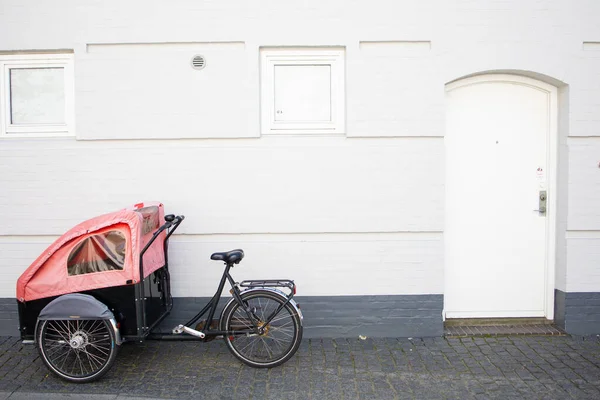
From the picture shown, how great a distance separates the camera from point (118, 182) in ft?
18.2

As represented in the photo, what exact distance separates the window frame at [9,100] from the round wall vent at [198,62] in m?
1.35

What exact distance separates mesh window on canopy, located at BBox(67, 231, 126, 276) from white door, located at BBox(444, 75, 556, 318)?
3.47 m

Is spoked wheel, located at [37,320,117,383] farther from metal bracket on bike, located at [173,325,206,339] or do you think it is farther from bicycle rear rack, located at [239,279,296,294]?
bicycle rear rack, located at [239,279,296,294]

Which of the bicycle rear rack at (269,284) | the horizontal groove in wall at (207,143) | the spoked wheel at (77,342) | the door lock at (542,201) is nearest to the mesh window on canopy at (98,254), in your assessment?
the spoked wheel at (77,342)

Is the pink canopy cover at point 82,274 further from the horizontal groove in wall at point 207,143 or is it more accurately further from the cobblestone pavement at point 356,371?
the horizontal groove in wall at point 207,143

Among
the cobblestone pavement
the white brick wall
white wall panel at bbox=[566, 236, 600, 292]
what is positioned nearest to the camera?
the cobblestone pavement

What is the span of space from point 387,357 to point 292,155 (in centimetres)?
226

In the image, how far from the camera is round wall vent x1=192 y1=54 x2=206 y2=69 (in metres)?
5.48

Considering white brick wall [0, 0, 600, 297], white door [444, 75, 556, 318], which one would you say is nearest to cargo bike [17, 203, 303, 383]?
white brick wall [0, 0, 600, 297]

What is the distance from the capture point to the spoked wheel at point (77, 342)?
4.48 m

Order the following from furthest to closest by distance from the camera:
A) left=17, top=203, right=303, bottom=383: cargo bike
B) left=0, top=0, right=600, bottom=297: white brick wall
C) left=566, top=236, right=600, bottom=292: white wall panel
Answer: left=566, top=236, right=600, bottom=292: white wall panel → left=0, top=0, right=600, bottom=297: white brick wall → left=17, top=203, right=303, bottom=383: cargo bike

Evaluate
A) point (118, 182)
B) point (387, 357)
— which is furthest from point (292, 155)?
point (387, 357)

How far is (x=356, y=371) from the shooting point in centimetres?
474

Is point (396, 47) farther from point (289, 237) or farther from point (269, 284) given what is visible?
point (269, 284)
